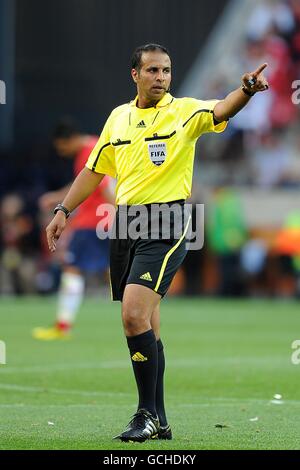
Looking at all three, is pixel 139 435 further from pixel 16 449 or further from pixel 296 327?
pixel 296 327

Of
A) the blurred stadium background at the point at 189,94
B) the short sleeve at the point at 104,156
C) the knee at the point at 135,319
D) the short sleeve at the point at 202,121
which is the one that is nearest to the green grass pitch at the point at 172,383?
the knee at the point at 135,319

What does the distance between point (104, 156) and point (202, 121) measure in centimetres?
85

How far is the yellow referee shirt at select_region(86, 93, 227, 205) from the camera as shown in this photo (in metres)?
7.77

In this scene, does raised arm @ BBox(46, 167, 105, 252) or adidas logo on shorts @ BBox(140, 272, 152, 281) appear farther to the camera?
raised arm @ BBox(46, 167, 105, 252)

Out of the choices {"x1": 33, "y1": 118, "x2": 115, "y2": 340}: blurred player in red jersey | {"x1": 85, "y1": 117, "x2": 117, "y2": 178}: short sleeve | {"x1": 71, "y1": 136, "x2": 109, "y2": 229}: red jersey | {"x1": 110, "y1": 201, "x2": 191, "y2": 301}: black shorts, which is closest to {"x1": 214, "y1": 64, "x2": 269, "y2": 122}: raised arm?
{"x1": 110, "y1": 201, "x2": 191, "y2": 301}: black shorts

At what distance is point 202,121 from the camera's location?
7.69 metres

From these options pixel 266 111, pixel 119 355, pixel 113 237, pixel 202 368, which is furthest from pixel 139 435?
pixel 266 111

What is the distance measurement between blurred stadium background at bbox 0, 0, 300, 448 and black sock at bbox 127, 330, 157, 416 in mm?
14182

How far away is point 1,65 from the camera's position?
24391mm

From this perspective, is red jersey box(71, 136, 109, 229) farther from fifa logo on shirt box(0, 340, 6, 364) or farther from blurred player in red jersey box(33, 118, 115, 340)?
fifa logo on shirt box(0, 340, 6, 364)

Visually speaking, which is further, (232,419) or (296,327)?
(296,327)

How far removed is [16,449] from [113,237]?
1649 mm

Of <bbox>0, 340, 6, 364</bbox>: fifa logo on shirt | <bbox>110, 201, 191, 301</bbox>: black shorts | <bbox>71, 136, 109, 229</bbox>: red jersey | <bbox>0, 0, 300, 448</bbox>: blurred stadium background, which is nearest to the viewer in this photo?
<bbox>110, 201, 191, 301</bbox>: black shorts

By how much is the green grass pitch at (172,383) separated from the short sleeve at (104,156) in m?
1.75
